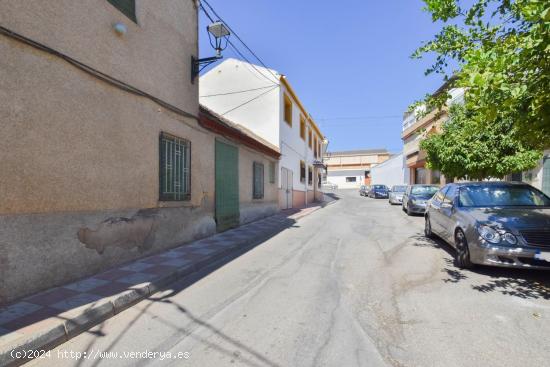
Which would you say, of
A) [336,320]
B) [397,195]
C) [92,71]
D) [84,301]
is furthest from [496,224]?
[397,195]

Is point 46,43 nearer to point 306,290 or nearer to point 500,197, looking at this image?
point 306,290

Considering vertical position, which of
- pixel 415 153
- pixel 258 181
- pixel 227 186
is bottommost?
pixel 227 186

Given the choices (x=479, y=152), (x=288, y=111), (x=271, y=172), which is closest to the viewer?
(x=479, y=152)

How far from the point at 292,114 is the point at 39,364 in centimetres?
1753

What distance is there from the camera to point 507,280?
4613 millimetres

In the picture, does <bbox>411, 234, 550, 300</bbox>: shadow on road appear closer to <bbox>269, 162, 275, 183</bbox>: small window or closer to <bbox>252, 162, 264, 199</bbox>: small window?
<bbox>252, 162, 264, 199</bbox>: small window

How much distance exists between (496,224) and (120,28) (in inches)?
266

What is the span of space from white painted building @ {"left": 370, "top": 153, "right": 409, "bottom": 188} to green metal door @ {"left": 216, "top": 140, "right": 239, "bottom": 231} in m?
28.2

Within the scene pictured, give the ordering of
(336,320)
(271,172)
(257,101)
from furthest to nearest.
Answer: (257,101) < (271,172) < (336,320)

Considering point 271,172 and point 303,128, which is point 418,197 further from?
point 303,128

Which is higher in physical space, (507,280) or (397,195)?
(397,195)

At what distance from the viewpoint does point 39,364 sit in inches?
105

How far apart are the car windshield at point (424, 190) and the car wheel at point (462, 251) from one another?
1039cm

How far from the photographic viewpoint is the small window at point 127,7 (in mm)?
5215
